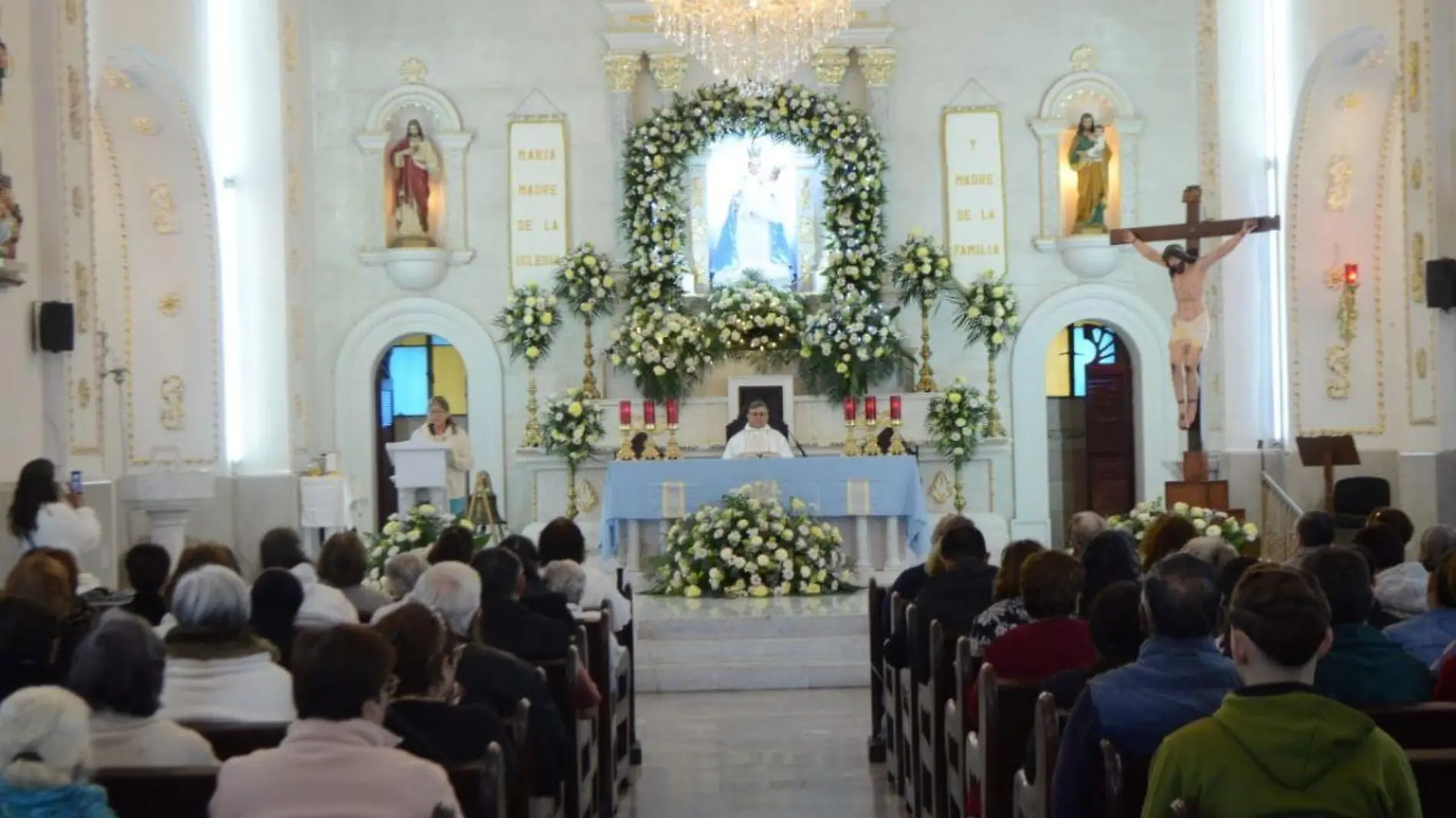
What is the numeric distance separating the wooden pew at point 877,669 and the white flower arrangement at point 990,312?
9121 millimetres

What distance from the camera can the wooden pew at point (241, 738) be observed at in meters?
4.98

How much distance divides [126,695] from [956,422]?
14293mm

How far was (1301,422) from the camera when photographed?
16.1m

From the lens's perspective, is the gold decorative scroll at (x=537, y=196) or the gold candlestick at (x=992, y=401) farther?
the gold decorative scroll at (x=537, y=196)

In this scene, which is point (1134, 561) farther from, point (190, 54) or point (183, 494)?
point (190, 54)

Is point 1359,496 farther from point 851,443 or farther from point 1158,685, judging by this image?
point 1158,685

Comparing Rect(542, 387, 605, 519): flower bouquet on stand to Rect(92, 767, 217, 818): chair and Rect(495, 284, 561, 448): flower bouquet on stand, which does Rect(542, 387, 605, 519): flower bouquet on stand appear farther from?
Rect(92, 767, 217, 818): chair

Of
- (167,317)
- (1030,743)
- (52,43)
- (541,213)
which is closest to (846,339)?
(541,213)

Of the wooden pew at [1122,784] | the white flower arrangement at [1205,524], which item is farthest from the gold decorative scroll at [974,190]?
the wooden pew at [1122,784]

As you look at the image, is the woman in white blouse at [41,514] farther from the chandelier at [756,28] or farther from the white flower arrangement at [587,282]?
the white flower arrangement at [587,282]

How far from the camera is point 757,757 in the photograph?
388 inches

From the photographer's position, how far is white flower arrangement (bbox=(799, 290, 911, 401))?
18266 mm

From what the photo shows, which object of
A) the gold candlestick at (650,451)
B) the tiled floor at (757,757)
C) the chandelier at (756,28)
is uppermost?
the chandelier at (756,28)

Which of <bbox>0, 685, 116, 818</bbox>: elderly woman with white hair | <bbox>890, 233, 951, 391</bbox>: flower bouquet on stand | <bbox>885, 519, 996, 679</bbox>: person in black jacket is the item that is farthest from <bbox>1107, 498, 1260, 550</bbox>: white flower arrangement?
<bbox>0, 685, 116, 818</bbox>: elderly woman with white hair
